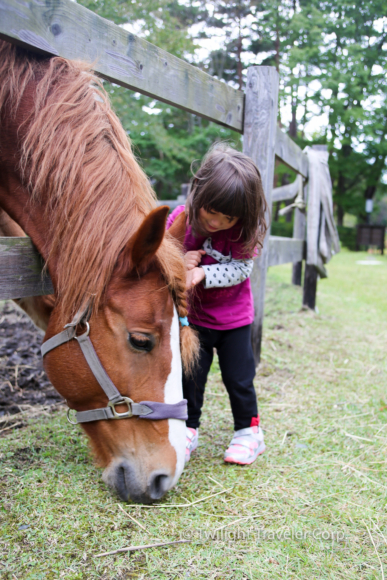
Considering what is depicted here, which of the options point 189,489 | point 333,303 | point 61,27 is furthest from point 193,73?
point 333,303

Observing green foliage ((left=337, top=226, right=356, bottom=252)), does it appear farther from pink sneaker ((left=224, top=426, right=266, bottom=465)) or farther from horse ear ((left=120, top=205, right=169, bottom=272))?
horse ear ((left=120, top=205, right=169, bottom=272))

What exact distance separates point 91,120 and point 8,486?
138 centimetres

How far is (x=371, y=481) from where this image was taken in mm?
1761

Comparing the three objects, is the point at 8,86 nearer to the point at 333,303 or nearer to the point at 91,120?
the point at 91,120

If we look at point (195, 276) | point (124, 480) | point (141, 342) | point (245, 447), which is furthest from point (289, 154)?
point (124, 480)

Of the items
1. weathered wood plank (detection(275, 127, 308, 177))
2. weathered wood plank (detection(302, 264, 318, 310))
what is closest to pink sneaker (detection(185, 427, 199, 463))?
weathered wood plank (detection(275, 127, 308, 177))

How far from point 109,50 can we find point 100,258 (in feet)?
3.16

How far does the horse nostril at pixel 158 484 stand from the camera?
1.33 meters

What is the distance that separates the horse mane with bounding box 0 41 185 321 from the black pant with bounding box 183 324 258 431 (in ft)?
2.29

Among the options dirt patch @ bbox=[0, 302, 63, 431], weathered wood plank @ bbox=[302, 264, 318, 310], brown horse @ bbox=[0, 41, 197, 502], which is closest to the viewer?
brown horse @ bbox=[0, 41, 197, 502]

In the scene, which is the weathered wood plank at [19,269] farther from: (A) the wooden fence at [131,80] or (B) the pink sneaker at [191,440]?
(B) the pink sneaker at [191,440]

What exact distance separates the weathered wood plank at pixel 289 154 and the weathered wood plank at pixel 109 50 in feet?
3.13

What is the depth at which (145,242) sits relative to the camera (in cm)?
124

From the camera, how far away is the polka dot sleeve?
1.89 meters
